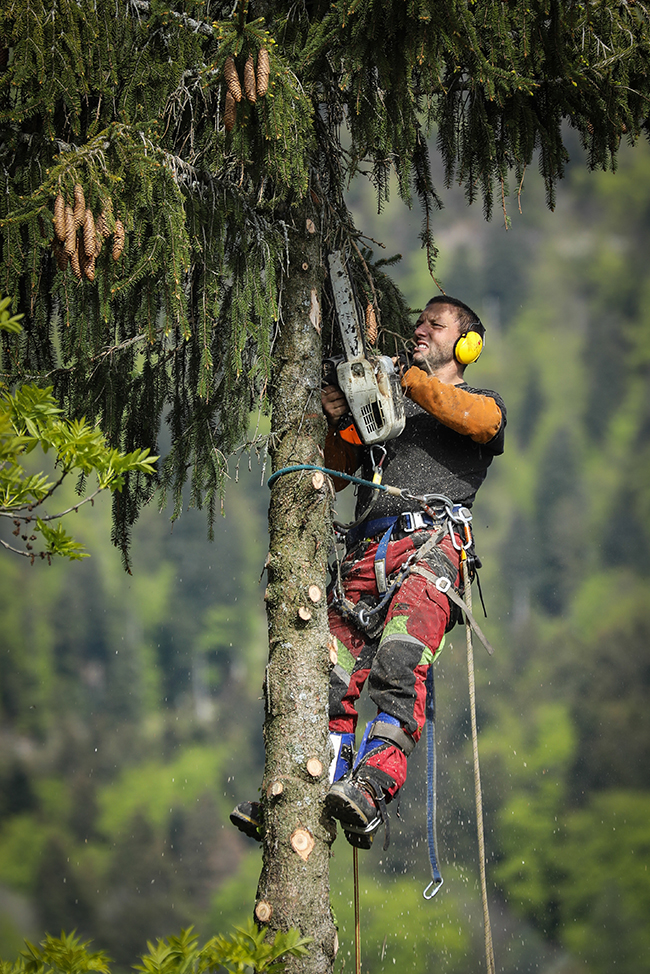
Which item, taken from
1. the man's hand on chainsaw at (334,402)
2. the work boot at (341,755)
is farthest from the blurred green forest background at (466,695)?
the work boot at (341,755)

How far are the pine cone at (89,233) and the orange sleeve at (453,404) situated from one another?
1213 millimetres

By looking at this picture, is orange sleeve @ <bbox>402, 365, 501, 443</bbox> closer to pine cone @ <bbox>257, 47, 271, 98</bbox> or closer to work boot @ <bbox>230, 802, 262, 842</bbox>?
pine cone @ <bbox>257, 47, 271, 98</bbox>

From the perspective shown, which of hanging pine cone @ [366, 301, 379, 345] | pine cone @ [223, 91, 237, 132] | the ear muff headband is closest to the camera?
pine cone @ [223, 91, 237, 132]

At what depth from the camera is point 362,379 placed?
3.01 metres

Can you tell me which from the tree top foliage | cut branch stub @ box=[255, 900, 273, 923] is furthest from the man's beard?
cut branch stub @ box=[255, 900, 273, 923]

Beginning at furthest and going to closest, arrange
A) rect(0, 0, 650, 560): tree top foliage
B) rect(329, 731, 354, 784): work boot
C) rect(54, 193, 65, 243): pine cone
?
rect(329, 731, 354, 784): work boot → rect(0, 0, 650, 560): tree top foliage → rect(54, 193, 65, 243): pine cone

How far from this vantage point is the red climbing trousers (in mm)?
2689

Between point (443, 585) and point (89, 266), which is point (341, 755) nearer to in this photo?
point (443, 585)

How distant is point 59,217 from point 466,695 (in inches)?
700

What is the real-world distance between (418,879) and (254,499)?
8.81 m

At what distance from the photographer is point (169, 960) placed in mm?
1791

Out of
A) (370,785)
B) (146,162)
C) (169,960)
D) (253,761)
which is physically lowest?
(253,761)

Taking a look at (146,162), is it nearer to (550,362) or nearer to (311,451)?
(311,451)

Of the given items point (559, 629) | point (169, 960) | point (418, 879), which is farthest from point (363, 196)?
point (169, 960)
